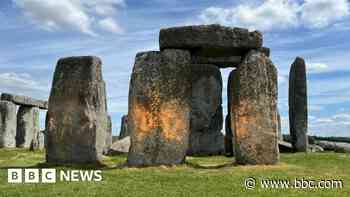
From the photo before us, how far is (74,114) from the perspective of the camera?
16203mm

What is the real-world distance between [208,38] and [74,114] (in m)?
4.75

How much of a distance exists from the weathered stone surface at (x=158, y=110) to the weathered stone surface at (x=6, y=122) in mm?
14851

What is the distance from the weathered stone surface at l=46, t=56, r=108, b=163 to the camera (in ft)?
53.0

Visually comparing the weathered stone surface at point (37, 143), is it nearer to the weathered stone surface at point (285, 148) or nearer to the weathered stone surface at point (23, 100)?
the weathered stone surface at point (23, 100)

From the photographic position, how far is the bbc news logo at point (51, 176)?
12.6m

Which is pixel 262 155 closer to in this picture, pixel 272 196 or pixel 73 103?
pixel 272 196

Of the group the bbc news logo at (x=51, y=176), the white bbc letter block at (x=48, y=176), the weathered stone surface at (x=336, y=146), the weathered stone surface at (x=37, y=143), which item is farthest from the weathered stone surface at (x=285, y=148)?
→ the white bbc letter block at (x=48, y=176)

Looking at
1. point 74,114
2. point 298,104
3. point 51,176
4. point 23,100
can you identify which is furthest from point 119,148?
point 23,100

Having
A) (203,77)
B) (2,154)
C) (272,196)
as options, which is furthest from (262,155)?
(2,154)

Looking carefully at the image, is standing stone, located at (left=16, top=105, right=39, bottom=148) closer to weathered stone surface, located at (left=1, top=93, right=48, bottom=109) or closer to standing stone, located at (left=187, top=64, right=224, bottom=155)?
weathered stone surface, located at (left=1, top=93, right=48, bottom=109)

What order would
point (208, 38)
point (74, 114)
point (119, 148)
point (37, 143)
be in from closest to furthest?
point (208, 38)
point (74, 114)
point (119, 148)
point (37, 143)

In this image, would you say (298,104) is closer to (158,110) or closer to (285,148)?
(285,148)

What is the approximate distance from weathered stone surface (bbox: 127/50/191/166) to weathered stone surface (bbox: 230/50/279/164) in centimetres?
164

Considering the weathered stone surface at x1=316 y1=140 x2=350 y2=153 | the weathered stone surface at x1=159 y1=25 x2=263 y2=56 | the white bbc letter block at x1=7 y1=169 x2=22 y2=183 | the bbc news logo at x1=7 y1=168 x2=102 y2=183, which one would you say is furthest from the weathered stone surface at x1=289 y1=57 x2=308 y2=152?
the white bbc letter block at x1=7 y1=169 x2=22 y2=183
